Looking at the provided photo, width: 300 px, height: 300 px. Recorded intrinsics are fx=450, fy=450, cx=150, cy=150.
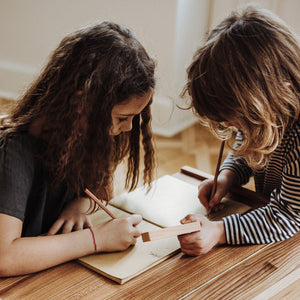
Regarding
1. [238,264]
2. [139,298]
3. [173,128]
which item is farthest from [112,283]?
[173,128]

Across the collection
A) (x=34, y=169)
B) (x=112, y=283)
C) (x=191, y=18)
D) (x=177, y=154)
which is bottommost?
(x=177, y=154)

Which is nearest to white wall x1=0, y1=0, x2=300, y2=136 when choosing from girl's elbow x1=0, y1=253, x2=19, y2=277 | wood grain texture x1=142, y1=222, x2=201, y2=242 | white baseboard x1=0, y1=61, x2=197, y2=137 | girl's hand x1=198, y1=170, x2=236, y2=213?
white baseboard x1=0, y1=61, x2=197, y2=137

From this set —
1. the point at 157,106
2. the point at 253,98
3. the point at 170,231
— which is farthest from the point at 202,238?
the point at 157,106

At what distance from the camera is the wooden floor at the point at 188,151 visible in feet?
7.97

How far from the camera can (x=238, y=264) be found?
2.85 ft

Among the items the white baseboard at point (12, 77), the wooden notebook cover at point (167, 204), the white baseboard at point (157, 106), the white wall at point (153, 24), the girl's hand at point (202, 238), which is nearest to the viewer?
the girl's hand at point (202, 238)

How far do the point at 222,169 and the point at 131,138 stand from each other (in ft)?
0.95

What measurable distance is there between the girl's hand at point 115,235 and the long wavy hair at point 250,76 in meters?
0.29

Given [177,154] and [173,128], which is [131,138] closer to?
[177,154]

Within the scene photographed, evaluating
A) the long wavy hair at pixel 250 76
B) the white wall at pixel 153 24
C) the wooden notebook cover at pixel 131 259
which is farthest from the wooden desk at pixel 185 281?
the white wall at pixel 153 24

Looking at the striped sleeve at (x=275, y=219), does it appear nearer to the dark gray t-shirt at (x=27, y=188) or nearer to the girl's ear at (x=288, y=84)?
the girl's ear at (x=288, y=84)

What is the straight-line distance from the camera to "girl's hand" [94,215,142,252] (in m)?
0.88

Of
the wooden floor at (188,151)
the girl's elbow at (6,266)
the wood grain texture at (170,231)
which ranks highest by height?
the wood grain texture at (170,231)

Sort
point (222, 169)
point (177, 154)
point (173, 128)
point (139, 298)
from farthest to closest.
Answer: point (173, 128) < point (177, 154) < point (222, 169) < point (139, 298)
